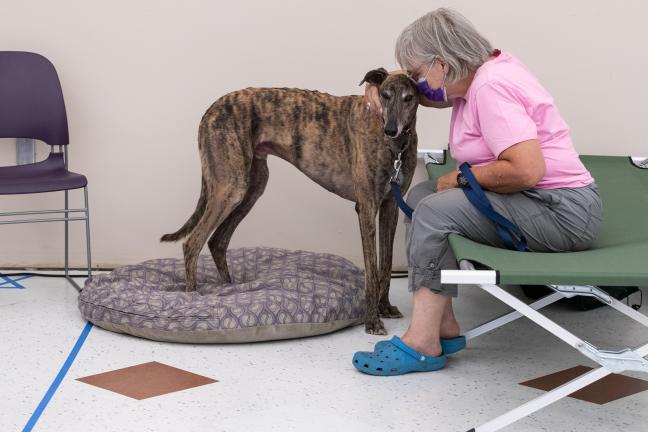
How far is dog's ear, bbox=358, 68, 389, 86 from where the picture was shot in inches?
113

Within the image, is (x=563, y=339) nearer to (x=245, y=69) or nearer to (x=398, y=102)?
(x=398, y=102)

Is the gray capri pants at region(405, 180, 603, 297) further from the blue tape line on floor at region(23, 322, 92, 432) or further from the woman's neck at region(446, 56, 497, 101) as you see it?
the blue tape line on floor at region(23, 322, 92, 432)

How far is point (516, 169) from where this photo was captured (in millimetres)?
2254

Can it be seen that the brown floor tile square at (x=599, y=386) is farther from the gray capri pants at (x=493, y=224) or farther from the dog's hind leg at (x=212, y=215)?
the dog's hind leg at (x=212, y=215)

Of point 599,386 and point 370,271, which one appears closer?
point 599,386

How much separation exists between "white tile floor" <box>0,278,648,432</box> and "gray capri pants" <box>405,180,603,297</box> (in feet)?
1.11

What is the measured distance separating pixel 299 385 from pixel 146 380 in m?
0.45

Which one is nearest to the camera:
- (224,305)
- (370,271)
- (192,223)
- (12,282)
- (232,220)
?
(224,305)

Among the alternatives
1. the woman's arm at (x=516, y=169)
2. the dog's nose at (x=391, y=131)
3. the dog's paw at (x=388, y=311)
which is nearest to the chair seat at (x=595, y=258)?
the woman's arm at (x=516, y=169)

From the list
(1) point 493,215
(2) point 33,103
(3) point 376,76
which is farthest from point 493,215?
(2) point 33,103

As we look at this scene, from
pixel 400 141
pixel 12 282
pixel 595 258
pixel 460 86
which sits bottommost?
Answer: pixel 12 282

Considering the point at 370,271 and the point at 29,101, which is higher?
the point at 29,101

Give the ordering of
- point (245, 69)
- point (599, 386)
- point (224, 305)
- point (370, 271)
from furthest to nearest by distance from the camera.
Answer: point (245, 69)
point (370, 271)
point (224, 305)
point (599, 386)

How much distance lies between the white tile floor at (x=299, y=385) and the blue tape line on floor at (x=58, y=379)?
2cm
